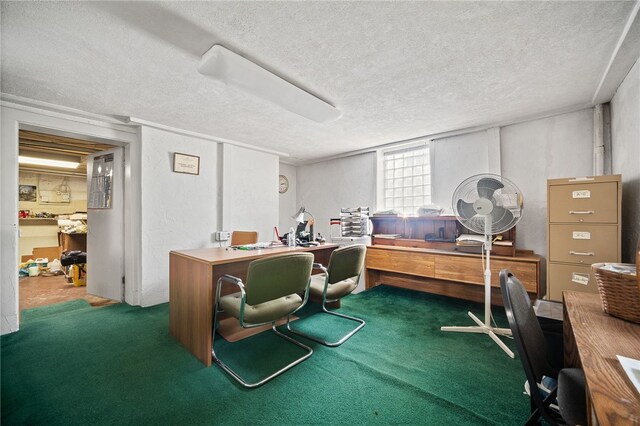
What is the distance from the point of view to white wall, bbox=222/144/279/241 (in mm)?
4383

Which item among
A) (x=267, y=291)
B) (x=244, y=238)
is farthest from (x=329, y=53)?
(x=244, y=238)

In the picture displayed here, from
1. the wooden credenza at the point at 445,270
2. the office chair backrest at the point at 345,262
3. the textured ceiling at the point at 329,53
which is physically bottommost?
the wooden credenza at the point at 445,270

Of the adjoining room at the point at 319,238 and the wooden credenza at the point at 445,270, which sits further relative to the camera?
the wooden credenza at the point at 445,270

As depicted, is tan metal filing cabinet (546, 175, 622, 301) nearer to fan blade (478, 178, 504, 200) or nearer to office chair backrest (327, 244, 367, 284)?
fan blade (478, 178, 504, 200)

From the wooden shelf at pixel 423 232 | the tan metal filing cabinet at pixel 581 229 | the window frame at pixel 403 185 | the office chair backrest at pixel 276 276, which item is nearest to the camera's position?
the office chair backrest at pixel 276 276

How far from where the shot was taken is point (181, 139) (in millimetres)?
3867

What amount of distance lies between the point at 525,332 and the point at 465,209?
1.97m

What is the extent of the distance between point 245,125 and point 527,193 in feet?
12.6

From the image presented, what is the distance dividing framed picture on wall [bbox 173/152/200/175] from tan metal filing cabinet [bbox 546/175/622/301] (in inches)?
176

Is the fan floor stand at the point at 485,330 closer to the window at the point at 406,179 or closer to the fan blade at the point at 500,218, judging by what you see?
the fan blade at the point at 500,218

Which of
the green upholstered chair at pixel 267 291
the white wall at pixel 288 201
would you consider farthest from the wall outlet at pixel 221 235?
the green upholstered chair at pixel 267 291

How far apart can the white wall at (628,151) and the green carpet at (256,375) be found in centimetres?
148

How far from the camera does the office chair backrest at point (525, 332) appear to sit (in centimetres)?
94

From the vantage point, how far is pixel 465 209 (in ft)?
9.08
